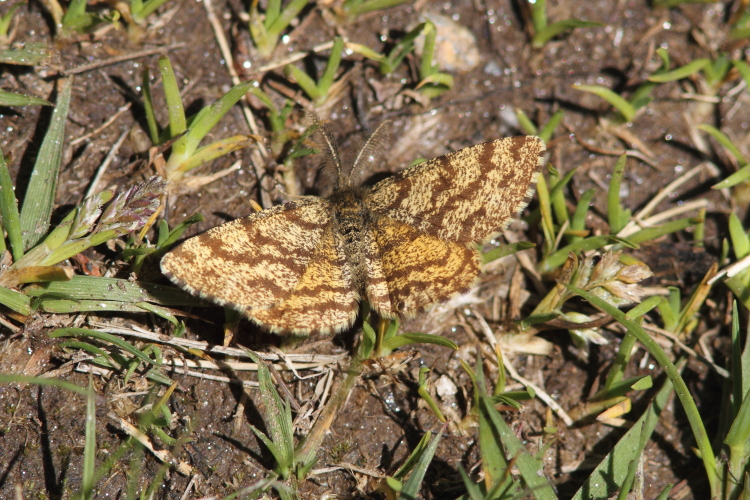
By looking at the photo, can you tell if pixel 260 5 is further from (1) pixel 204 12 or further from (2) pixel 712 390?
(2) pixel 712 390

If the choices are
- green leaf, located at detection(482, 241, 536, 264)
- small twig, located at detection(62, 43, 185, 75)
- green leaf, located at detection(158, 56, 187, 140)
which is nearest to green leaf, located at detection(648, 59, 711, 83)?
green leaf, located at detection(482, 241, 536, 264)

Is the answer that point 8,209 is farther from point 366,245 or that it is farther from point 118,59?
point 366,245

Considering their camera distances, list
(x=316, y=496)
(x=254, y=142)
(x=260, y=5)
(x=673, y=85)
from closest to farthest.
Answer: (x=316, y=496), (x=254, y=142), (x=260, y=5), (x=673, y=85)

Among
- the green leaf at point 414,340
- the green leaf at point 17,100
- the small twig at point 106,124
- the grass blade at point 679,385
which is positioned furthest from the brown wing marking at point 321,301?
the green leaf at point 17,100

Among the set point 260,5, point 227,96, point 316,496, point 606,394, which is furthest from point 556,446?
point 260,5

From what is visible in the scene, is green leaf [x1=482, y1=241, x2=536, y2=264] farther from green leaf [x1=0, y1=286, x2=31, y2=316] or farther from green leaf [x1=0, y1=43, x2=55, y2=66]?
green leaf [x1=0, y1=43, x2=55, y2=66]

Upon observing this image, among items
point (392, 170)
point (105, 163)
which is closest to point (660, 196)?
point (392, 170)
